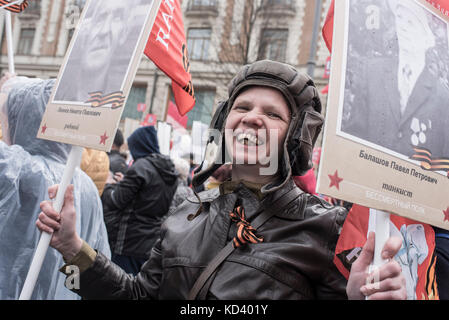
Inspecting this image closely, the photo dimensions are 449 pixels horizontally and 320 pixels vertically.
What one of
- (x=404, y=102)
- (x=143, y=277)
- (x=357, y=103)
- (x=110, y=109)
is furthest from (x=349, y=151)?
(x=143, y=277)

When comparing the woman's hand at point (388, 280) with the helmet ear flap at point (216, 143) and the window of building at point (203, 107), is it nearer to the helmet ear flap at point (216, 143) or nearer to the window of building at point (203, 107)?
the helmet ear flap at point (216, 143)

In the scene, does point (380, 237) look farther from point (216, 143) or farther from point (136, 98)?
point (136, 98)

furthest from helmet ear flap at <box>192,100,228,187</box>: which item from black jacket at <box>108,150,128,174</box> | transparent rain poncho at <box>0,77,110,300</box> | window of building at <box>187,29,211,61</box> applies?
window of building at <box>187,29,211,61</box>

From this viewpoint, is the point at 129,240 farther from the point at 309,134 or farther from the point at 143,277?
the point at 309,134

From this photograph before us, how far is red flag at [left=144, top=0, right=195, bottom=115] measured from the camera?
207 cm

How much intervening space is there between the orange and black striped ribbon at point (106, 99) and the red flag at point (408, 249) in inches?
34.3

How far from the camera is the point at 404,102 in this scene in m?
1.06

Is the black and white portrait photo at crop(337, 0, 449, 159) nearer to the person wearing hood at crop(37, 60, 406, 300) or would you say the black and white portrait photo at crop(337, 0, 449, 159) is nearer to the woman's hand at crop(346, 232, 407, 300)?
the woman's hand at crop(346, 232, 407, 300)

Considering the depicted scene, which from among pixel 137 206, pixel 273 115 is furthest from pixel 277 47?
pixel 273 115

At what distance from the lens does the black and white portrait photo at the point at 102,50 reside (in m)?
1.51

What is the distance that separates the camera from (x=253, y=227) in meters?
1.32

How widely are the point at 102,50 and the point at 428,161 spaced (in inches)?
51.0

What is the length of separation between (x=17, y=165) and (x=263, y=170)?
1.20m

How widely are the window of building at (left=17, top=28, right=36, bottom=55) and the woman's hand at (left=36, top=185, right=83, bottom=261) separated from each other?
2727 cm
